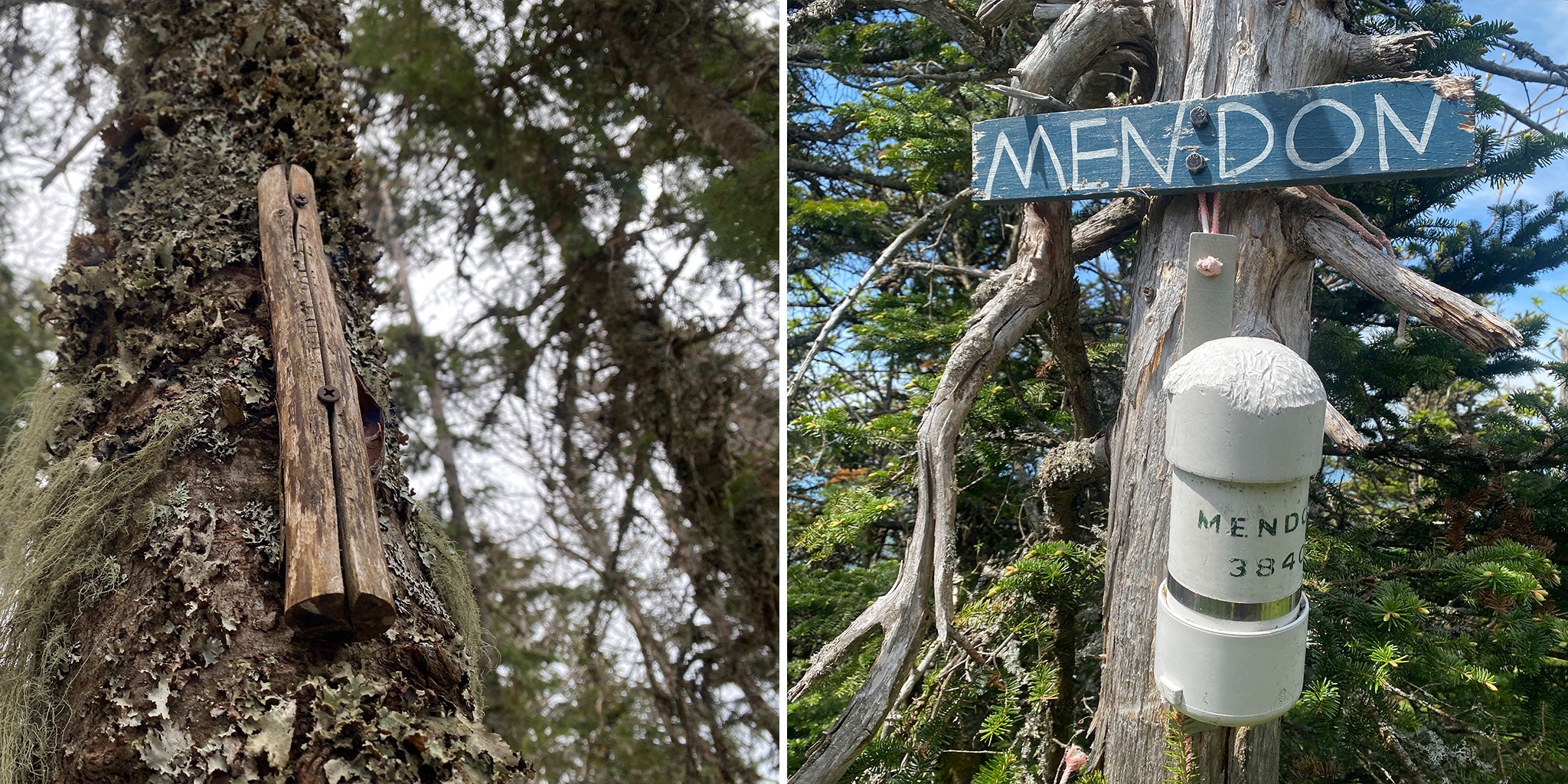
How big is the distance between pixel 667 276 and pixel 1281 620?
302cm

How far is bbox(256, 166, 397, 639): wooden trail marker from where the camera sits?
1.25 m

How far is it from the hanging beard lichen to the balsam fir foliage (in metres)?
1.27

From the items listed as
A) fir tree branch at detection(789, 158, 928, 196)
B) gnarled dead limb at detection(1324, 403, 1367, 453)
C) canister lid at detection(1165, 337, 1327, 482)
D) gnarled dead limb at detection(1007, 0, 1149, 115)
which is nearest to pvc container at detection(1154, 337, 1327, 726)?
canister lid at detection(1165, 337, 1327, 482)

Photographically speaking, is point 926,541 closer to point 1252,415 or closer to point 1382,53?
point 1252,415

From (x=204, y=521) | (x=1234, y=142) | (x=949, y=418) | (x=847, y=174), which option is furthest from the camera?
(x=847, y=174)

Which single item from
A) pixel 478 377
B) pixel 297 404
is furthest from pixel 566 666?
pixel 297 404

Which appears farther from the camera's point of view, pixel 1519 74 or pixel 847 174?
pixel 847 174

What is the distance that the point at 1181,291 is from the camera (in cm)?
159

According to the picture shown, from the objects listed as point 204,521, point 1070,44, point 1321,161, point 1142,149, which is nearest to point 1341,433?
point 1321,161

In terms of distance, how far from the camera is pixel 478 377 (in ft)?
14.9

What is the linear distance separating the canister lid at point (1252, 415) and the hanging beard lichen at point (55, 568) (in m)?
1.39

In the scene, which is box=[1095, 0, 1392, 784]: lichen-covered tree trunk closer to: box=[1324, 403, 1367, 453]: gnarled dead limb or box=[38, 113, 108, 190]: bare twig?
box=[1324, 403, 1367, 453]: gnarled dead limb

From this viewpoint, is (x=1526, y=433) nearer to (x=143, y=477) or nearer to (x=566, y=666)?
(x=143, y=477)

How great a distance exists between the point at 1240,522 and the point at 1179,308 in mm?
419
